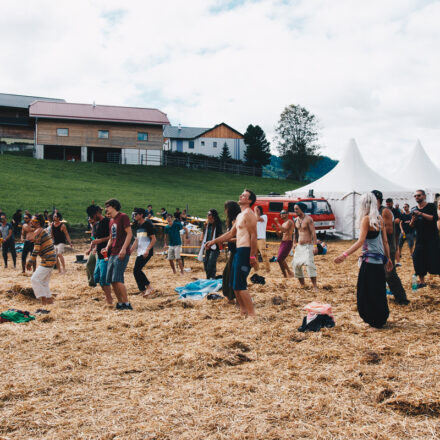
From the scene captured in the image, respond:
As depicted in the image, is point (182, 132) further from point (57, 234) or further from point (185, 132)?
point (57, 234)

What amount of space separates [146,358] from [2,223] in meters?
11.0

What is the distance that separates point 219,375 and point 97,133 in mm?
43633

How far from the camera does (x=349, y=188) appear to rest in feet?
73.8

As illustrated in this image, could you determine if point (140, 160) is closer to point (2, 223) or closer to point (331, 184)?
point (331, 184)

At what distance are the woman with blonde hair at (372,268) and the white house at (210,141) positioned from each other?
58584 mm

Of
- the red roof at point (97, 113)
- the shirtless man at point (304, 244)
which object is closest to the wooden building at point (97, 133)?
the red roof at point (97, 113)

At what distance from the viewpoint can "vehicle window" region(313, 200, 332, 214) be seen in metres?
21.0

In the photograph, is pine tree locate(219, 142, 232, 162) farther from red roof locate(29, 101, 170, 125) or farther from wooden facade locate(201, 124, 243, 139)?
red roof locate(29, 101, 170, 125)

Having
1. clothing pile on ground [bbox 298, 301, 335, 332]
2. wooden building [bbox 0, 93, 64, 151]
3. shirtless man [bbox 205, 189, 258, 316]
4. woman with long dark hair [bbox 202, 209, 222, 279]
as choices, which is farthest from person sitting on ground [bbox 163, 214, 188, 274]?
wooden building [bbox 0, 93, 64, 151]

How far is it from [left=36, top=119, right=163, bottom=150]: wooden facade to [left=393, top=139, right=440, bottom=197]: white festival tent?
1038 inches

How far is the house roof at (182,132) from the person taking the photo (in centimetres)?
6502

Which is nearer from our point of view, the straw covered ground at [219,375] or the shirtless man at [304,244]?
the straw covered ground at [219,375]

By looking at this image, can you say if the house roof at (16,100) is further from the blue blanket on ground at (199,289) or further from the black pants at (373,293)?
the black pants at (373,293)

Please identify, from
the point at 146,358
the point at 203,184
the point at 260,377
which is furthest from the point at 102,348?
the point at 203,184
